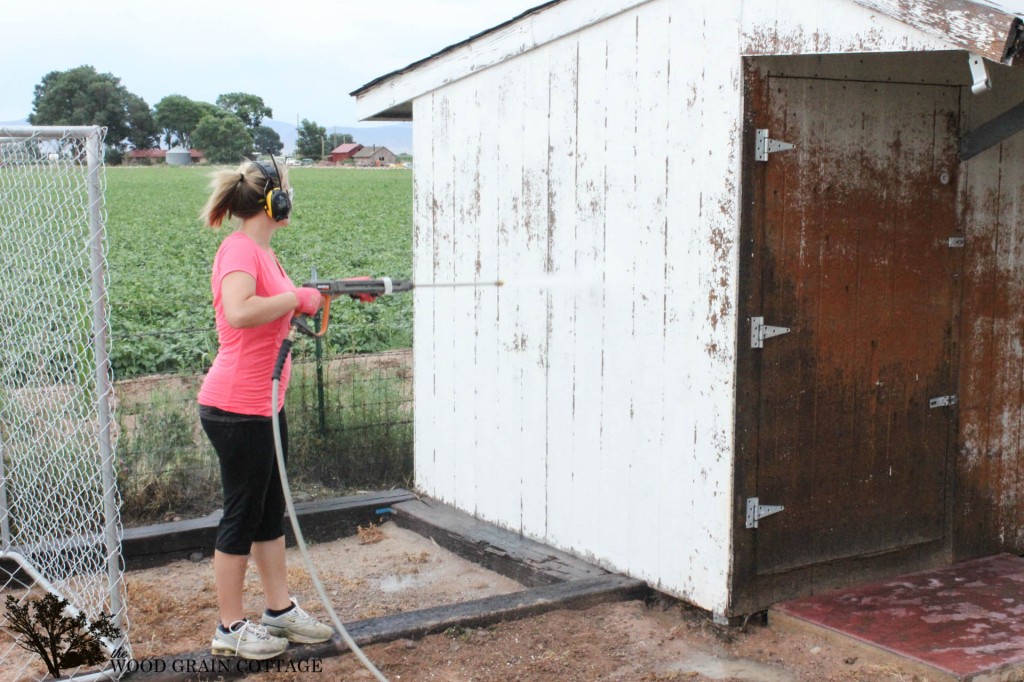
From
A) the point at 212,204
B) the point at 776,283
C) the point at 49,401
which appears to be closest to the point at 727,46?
the point at 776,283

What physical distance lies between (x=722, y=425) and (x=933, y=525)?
4.83 ft

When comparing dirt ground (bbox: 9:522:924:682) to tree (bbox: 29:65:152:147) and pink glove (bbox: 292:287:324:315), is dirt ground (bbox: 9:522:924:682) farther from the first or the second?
tree (bbox: 29:65:152:147)

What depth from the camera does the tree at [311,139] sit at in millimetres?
115250

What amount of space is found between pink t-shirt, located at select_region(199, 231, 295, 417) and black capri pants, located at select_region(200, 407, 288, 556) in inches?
2.0

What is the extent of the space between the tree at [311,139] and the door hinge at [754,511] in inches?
4427

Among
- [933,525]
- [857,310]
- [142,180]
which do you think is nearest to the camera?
[857,310]

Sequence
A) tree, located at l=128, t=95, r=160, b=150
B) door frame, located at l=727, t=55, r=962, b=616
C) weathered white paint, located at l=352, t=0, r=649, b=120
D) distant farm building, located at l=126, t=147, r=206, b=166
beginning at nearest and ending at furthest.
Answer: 1. door frame, located at l=727, t=55, r=962, b=616
2. weathered white paint, located at l=352, t=0, r=649, b=120
3. distant farm building, located at l=126, t=147, r=206, b=166
4. tree, located at l=128, t=95, r=160, b=150

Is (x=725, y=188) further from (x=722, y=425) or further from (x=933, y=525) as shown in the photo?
(x=933, y=525)

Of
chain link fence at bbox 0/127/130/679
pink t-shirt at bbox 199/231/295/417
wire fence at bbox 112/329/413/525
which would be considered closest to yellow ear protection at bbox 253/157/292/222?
pink t-shirt at bbox 199/231/295/417

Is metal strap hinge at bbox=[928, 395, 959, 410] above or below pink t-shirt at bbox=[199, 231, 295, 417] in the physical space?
below

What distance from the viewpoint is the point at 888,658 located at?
4137mm

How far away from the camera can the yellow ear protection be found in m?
3.91

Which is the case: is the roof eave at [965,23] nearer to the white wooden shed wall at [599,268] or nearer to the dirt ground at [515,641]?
the white wooden shed wall at [599,268]

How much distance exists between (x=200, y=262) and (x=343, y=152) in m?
106
